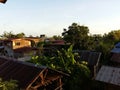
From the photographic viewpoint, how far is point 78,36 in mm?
40969

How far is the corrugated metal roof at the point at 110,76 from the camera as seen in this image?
1572 centimetres

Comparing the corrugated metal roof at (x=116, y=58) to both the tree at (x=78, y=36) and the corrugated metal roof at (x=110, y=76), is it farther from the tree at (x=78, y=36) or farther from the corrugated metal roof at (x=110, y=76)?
the tree at (x=78, y=36)

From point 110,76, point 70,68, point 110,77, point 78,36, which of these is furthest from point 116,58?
→ point 78,36

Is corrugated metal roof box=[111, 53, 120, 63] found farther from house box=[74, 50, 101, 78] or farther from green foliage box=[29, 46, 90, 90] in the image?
green foliage box=[29, 46, 90, 90]

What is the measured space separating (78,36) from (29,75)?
27.3 metres

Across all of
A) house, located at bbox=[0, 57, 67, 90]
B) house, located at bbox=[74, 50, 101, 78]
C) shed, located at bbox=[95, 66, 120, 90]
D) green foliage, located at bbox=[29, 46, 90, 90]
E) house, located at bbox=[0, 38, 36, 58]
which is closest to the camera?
house, located at bbox=[0, 57, 67, 90]

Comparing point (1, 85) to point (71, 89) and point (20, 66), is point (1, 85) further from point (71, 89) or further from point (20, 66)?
point (71, 89)

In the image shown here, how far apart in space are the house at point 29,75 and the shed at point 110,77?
3.55 m

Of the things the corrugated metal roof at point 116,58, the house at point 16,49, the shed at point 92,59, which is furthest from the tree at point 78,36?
the corrugated metal roof at point 116,58

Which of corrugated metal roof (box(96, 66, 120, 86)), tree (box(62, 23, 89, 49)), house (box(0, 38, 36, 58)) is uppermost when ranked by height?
tree (box(62, 23, 89, 49))

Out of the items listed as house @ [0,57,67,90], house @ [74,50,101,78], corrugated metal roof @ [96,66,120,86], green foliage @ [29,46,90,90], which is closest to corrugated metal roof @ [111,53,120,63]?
house @ [74,50,101,78]

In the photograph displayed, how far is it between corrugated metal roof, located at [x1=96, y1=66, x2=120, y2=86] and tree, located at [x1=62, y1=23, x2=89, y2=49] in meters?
23.5

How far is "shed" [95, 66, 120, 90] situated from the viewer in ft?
51.4

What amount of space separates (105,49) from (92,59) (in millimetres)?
5389
